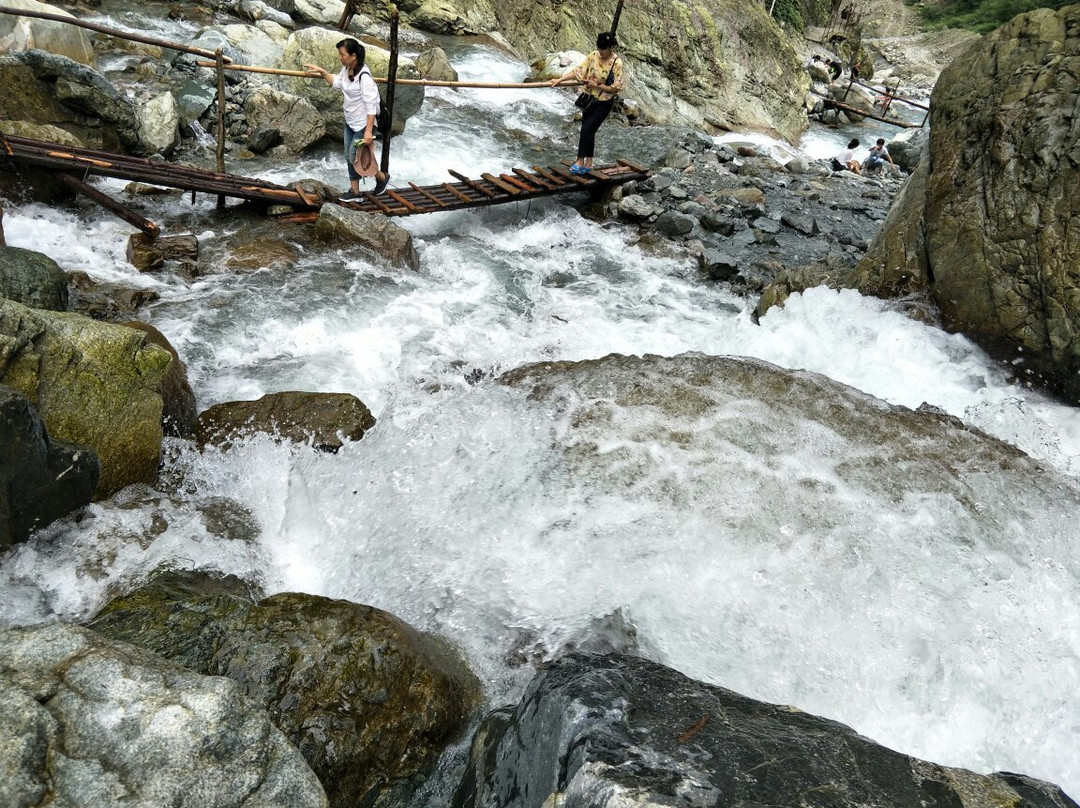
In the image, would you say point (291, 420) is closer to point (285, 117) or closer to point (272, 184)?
point (272, 184)

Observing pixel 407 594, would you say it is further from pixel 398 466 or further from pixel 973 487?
pixel 973 487

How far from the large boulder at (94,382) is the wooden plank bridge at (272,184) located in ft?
10.9

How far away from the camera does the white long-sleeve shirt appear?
8.09 meters

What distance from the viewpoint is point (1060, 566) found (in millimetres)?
4559

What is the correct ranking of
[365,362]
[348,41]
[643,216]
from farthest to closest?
1. [643,216]
2. [348,41]
3. [365,362]

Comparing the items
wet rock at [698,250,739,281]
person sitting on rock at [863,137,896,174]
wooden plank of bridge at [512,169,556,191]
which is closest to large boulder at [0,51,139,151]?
wooden plank of bridge at [512,169,556,191]

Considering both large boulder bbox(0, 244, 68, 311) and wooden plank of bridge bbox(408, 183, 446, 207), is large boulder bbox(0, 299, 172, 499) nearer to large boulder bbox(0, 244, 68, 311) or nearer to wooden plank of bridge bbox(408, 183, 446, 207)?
large boulder bbox(0, 244, 68, 311)

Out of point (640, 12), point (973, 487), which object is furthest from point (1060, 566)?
point (640, 12)

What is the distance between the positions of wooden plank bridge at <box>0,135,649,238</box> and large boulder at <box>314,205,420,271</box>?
530 mm

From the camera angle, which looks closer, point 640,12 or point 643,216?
point 643,216

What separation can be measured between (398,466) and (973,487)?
4.07 meters

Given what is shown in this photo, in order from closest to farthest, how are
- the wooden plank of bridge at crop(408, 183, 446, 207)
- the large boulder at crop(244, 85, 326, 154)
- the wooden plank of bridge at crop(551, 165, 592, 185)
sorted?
the wooden plank of bridge at crop(408, 183, 446, 207)
the wooden plank of bridge at crop(551, 165, 592, 185)
the large boulder at crop(244, 85, 326, 154)

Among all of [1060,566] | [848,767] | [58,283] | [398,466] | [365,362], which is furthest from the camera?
[365,362]

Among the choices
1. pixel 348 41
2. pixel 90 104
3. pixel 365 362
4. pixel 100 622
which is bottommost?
pixel 365 362
